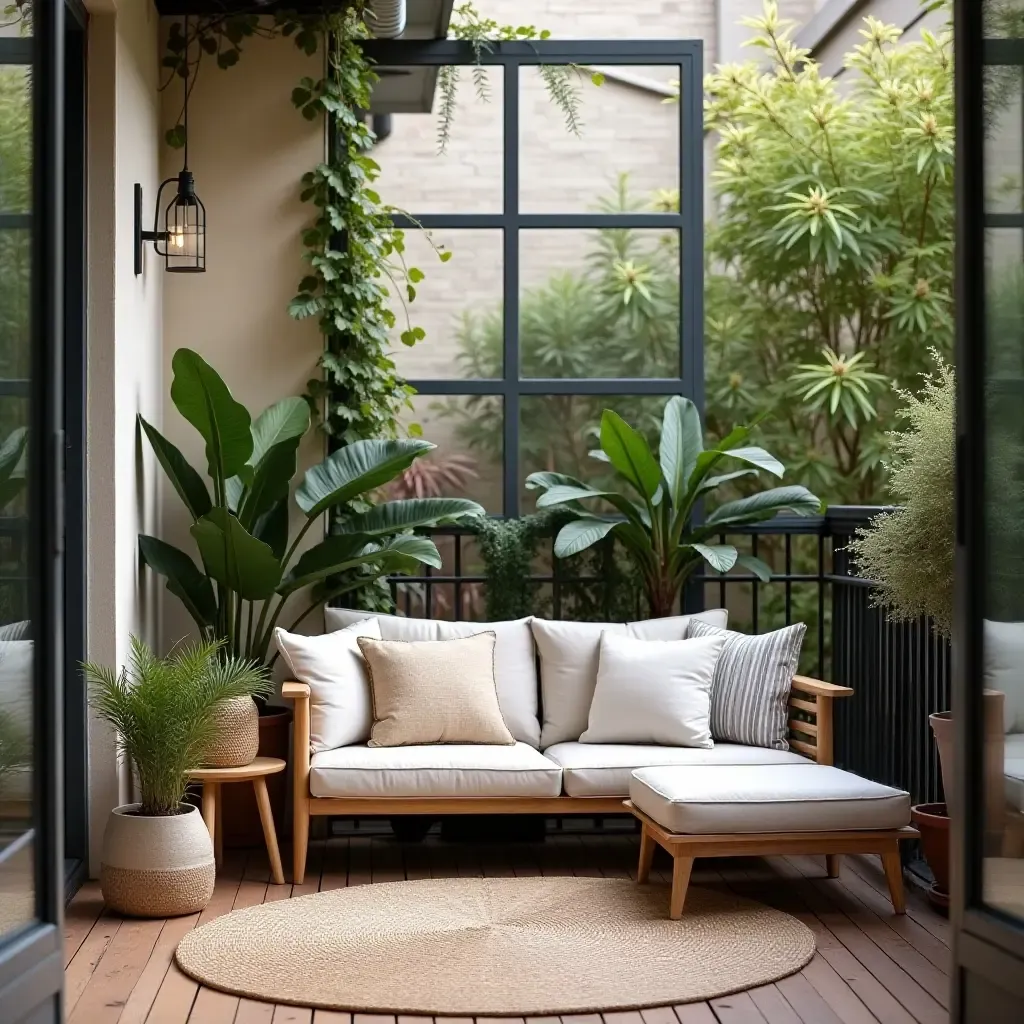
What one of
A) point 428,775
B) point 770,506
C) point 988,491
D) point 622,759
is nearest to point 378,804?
point 428,775

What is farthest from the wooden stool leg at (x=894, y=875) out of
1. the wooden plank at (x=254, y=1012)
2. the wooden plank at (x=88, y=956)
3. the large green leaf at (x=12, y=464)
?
the large green leaf at (x=12, y=464)

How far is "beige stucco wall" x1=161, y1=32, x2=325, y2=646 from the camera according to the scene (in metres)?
5.45

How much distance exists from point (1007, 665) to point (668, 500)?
2.96 meters

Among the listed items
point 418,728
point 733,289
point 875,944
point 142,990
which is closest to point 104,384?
point 418,728

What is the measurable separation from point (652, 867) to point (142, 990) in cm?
205

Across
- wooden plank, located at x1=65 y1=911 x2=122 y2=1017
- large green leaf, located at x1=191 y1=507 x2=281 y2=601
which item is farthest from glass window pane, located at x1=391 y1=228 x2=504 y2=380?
wooden plank, located at x1=65 y1=911 x2=122 y2=1017

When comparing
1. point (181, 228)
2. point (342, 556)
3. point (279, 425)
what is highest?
point (181, 228)

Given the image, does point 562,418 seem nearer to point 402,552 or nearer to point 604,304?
point 604,304

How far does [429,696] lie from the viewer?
4883mm

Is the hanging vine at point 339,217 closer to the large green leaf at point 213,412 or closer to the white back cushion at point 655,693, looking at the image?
the large green leaf at point 213,412

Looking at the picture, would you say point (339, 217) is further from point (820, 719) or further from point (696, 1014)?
point (696, 1014)

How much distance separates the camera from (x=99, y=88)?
175 inches

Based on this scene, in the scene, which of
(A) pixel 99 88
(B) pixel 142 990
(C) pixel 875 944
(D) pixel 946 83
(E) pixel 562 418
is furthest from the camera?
(D) pixel 946 83

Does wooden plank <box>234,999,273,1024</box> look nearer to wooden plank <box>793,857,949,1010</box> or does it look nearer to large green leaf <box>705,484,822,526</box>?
wooden plank <box>793,857,949,1010</box>
